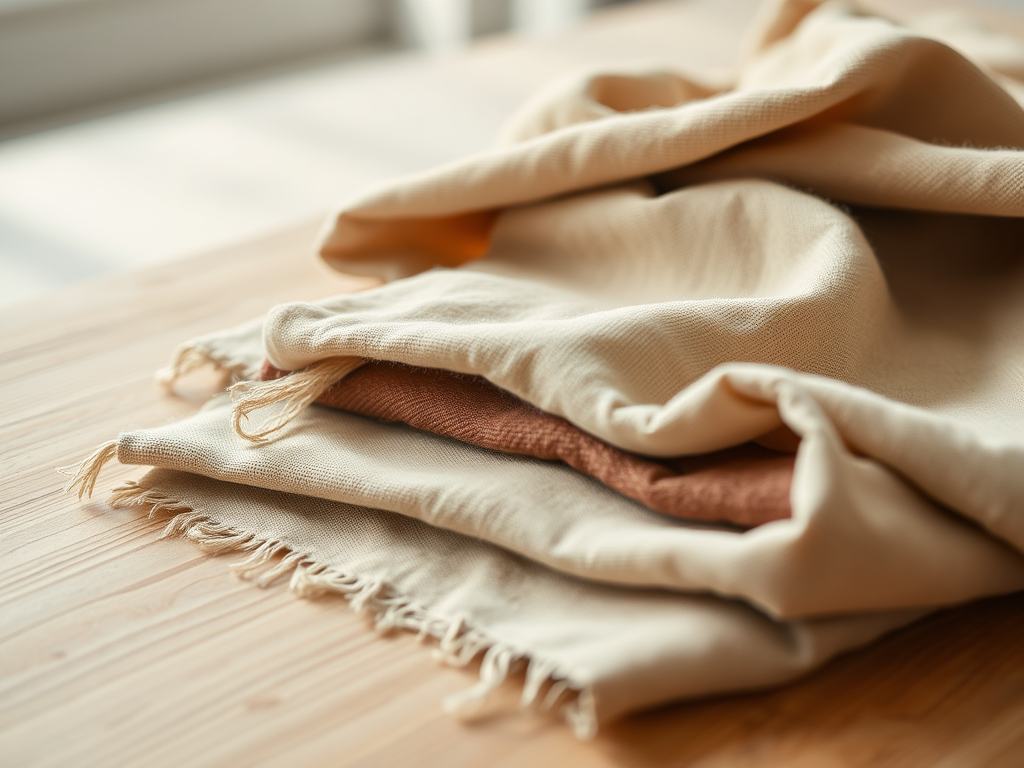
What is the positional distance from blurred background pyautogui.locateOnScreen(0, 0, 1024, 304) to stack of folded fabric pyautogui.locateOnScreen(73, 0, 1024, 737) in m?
0.37

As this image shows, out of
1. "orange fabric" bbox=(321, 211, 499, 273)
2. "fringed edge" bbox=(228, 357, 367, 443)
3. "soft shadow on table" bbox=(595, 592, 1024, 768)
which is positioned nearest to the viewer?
"soft shadow on table" bbox=(595, 592, 1024, 768)

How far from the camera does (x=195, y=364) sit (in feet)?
2.47

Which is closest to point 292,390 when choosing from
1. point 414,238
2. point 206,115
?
point 414,238

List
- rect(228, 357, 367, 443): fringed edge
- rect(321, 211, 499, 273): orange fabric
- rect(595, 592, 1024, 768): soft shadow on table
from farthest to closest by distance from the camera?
rect(321, 211, 499, 273): orange fabric
rect(228, 357, 367, 443): fringed edge
rect(595, 592, 1024, 768): soft shadow on table

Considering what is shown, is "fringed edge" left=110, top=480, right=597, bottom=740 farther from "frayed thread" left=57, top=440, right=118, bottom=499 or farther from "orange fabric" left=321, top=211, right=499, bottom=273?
"orange fabric" left=321, top=211, right=499, bottom=273

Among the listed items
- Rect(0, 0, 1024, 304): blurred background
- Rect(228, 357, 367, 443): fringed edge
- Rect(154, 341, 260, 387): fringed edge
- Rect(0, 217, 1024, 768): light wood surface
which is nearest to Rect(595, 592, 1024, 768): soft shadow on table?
Rect(0, 217, 1024, 768): light wood surface

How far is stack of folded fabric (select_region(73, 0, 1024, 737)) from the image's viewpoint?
475mm

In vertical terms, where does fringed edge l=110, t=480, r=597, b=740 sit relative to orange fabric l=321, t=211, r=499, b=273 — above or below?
below

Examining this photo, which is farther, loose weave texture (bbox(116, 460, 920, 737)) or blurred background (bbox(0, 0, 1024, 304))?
blurred background (bbox(0, 0, 1024, 304))

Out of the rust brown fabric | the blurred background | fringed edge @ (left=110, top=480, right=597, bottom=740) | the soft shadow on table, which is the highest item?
the rust brown fabric

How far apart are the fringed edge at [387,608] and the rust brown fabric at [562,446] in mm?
102

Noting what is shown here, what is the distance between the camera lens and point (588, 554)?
500 millimetres

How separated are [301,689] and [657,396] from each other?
24cm

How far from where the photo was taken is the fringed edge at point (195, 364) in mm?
729
